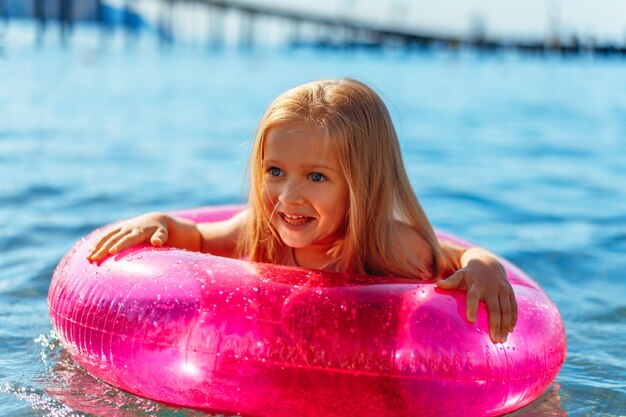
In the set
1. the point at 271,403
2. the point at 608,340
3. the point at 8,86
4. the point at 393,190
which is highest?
the point at 393,190

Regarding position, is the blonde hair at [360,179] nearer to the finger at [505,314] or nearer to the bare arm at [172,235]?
the bare arm at [172,235]

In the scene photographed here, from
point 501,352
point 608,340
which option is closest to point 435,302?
point 501,352

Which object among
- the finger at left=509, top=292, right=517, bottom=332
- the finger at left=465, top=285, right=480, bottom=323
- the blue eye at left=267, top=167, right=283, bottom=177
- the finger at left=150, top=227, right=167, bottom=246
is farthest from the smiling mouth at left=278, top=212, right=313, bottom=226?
the finger at left=509, top=292, right=517, bottom=332

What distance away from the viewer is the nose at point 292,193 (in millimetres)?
2863

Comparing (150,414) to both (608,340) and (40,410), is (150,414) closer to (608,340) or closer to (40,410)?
(40,410)

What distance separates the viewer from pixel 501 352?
269 centimetres

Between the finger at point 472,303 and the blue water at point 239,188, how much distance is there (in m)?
0.54

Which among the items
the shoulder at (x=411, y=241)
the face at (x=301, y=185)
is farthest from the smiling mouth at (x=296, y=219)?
the shoulder at (x=411, y=241)

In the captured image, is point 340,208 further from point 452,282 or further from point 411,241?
point 452,282

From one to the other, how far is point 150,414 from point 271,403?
0.44 metres

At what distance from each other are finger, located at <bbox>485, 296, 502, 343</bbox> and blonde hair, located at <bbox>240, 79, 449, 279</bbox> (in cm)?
40

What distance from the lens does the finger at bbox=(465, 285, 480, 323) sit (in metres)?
2.66

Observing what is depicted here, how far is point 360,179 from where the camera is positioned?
294cm

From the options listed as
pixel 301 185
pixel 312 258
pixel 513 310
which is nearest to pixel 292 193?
pixel 301 185
